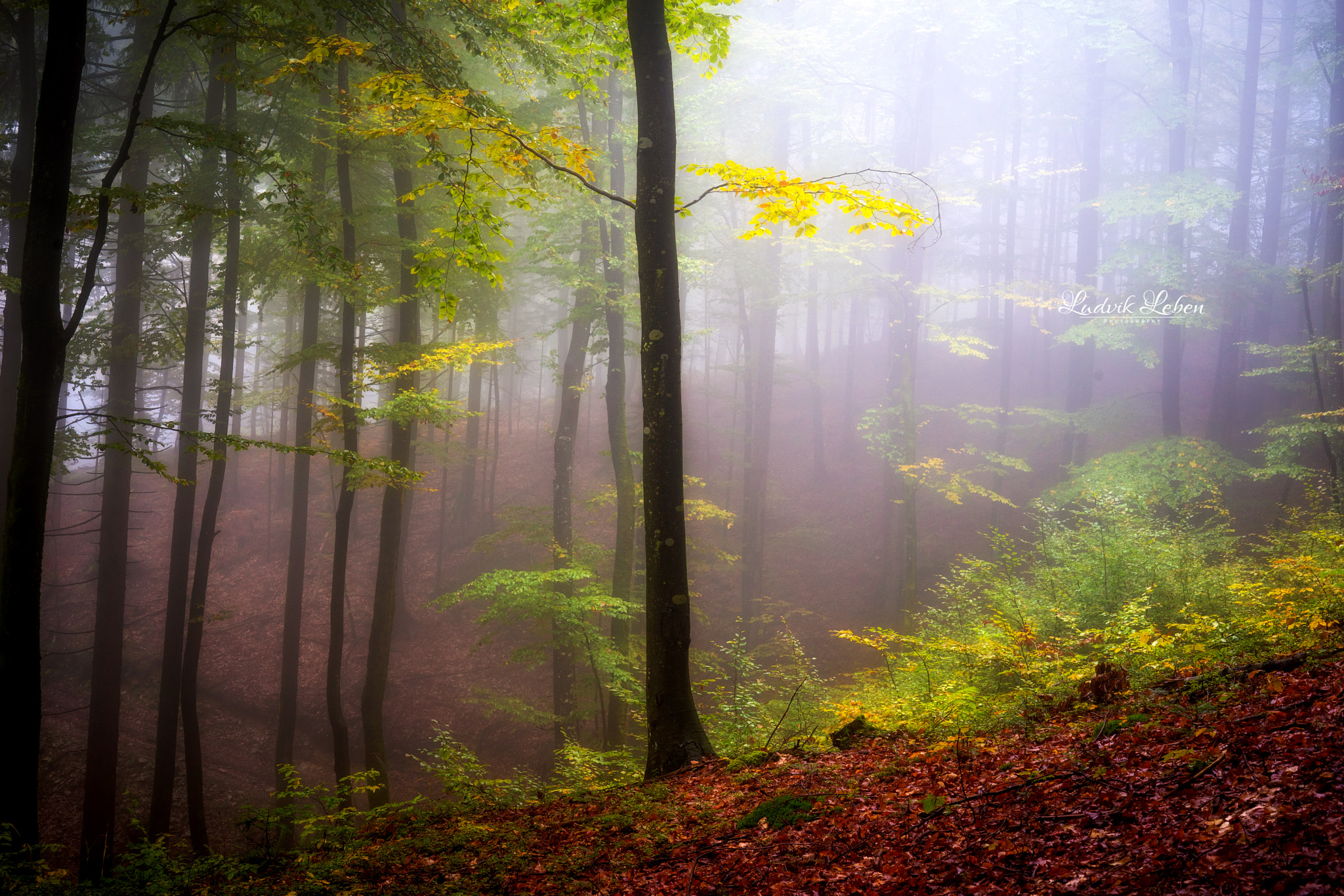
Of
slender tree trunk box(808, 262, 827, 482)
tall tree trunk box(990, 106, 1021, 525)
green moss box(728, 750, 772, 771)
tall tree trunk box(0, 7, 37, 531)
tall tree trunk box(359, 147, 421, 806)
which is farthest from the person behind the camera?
slender tree trunk box(808, 262, 827, 482)

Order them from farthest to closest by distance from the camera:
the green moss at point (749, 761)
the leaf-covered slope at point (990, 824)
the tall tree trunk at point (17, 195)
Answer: the tall tree trunk at point (17, 195) < the green moss at point (749, 761) < the leaf-covered slope at point (990, 824)

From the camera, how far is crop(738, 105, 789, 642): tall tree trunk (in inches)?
693

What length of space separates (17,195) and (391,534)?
28.2ft

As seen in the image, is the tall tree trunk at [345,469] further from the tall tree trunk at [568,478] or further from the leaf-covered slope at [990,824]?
the leaf-covered slope at [990,824]

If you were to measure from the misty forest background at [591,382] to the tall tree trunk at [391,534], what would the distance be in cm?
10

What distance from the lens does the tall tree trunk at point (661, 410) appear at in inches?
208

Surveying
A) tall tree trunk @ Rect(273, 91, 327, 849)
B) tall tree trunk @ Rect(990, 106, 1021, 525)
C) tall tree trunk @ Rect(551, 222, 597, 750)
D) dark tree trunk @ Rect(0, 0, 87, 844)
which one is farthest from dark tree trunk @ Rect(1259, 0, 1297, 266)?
dark tree trunk @ Rect(0, 0, 87, 844)

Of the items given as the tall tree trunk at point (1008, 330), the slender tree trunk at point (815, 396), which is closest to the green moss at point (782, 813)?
the tall tree trunk at point (1008, 330)

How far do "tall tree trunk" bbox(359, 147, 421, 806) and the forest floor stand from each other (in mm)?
5888

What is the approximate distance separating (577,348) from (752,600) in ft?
29.4

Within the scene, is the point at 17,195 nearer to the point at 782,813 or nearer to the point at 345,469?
the point at 345,469

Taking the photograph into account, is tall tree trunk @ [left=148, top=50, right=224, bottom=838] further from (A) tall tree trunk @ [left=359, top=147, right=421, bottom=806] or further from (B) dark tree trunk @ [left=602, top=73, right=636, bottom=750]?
(B) dark tree trunk @ [left=602, top=73, right=636, bottom=750]

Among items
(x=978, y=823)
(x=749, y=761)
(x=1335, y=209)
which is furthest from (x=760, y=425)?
(x=978, y=823)

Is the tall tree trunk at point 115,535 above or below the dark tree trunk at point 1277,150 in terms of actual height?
below
